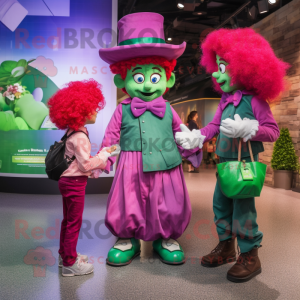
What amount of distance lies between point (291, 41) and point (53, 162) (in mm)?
5273

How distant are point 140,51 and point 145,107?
407 millimetres

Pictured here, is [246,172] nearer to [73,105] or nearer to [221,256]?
[221,256]

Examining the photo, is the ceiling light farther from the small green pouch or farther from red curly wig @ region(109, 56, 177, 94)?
the small green pouch

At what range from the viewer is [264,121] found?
2145 mm

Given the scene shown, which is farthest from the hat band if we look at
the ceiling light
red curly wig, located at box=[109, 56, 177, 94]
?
the ceiling light

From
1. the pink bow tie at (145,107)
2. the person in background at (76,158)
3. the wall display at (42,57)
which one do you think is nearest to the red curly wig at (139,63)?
the pink bow tie at (145,107)

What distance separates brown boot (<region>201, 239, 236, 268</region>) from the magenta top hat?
1.48 m

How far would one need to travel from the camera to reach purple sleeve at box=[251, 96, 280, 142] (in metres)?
2.08

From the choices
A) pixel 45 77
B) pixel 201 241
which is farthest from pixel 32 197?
pixel 201 241

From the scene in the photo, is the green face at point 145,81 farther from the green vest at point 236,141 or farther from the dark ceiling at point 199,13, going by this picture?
the dark ceiling at point 199,13

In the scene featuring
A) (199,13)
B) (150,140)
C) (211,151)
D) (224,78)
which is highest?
(199,13)

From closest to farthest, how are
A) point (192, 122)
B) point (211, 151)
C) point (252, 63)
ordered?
1. point (252, 63)
2. point (192, 122)
3. point (211, 151)

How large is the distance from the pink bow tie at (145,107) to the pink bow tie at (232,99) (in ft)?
1.49

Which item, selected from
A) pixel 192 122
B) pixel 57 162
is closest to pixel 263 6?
pixel 192 122
